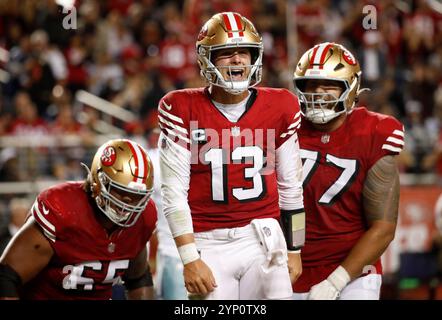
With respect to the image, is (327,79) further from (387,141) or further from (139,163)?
(139,163)

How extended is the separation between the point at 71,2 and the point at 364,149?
2.24 meters

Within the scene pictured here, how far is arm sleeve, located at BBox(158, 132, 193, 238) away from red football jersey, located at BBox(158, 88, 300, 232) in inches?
1.8

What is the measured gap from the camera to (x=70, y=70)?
10.6 m

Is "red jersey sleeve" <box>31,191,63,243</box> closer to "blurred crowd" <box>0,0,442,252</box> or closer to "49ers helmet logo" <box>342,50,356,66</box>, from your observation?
"49ers helmet logo" <box>342,50,356,66</box>

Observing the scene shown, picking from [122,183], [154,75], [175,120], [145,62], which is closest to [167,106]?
[175,120]

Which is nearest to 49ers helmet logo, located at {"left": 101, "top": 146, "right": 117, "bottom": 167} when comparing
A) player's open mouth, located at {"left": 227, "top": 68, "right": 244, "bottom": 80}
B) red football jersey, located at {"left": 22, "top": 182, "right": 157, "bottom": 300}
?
red football jersey, located at {"left": 22, "top": 182, "right": 157, "bottom": 300}

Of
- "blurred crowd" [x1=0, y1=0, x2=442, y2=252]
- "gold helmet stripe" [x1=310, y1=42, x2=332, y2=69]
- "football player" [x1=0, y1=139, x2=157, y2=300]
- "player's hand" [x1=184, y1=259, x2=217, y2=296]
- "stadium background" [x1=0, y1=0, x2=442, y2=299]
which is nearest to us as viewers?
"player's hand" [x1=184, y1=259, x2=217, y2=296]

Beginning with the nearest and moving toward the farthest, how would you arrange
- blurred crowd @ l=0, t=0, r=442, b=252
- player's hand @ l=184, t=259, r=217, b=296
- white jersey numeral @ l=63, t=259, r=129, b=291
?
player's hand @ l=184, t=259, r=217, b=296, white jersey numeral @ l=63, t=259, r=129, b=291, blurred crowd @ l=0, t=0, r=442, b=252

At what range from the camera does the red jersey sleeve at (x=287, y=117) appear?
423 cm

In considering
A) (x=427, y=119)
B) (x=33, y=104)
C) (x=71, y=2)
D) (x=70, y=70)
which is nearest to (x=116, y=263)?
(x=71, y=2)

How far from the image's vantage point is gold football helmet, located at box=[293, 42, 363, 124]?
468 cm

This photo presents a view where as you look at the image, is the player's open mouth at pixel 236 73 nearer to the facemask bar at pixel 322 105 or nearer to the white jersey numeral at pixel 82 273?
the facemask bar at pixel 322 105

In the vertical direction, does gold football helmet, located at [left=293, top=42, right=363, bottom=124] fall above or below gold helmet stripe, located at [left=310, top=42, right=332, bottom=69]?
below
